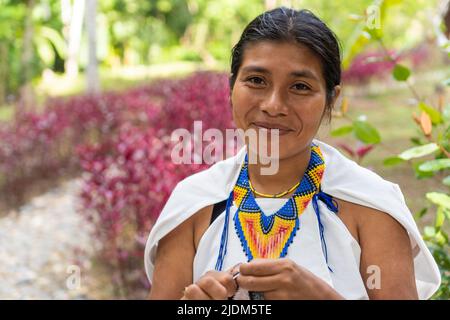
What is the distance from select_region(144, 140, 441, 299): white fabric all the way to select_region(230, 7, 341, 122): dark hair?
20 cm

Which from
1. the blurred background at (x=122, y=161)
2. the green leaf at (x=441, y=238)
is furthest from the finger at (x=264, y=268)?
the green leaf at (x=441, y=238)

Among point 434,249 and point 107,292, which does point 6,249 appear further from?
point 434,249

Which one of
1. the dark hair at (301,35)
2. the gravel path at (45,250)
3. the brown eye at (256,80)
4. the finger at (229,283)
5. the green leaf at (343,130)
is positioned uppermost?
the dark hair at (301,35)

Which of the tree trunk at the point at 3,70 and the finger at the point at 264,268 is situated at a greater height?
the tree trunk at the point at 3,70

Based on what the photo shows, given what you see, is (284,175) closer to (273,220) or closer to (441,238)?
(273,220)

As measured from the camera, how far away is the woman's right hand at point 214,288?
52.0 inches

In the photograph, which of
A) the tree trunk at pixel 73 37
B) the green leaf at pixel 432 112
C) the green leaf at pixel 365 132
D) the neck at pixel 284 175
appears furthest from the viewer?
the tree trunk at pixel 73 37

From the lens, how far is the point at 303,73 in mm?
1468

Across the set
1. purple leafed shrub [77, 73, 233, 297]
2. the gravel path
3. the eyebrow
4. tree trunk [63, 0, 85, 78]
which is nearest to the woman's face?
the eyebrow

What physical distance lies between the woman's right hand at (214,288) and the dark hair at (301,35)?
1.74ft

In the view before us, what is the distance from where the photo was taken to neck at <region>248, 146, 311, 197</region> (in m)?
1.59

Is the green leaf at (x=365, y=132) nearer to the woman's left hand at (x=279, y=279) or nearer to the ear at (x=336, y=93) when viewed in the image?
the ear at (x=336, y=93)
